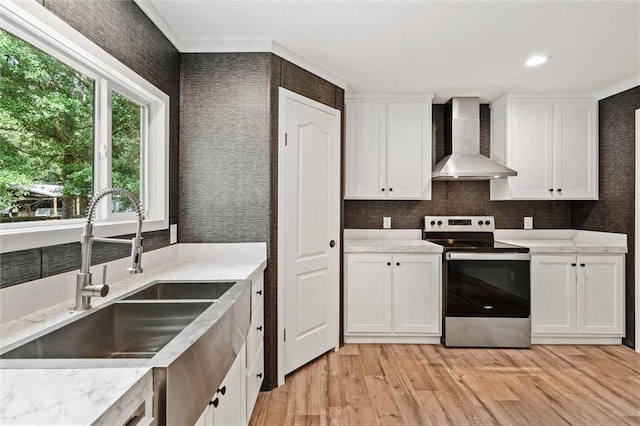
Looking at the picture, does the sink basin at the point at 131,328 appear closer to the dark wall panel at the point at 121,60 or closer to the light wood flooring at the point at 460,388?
the dark wall panel at the point at 121,60

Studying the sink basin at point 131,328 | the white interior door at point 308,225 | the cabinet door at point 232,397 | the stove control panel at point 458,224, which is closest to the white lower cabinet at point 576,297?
the stove control panel at point 458,224

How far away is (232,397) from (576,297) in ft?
10.6

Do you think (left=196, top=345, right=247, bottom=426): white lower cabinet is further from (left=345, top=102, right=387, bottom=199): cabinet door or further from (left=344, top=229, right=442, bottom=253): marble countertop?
(left=345, top=102, right=387, bottom=199): cabinet door

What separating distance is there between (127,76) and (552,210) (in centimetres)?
408

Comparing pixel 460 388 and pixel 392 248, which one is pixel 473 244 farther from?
pixel 460 388

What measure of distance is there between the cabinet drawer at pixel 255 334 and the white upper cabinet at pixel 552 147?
2706mm

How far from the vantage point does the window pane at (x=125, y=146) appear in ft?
6.56

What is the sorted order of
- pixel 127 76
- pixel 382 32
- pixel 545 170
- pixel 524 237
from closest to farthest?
pixel 127 76
pixel 382 32
pixel 545 170
pixel 524 237

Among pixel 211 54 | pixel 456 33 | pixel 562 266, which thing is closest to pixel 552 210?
pixel 562 266

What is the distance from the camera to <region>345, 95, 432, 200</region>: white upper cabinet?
3.66m

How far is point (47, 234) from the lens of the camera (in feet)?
4.40

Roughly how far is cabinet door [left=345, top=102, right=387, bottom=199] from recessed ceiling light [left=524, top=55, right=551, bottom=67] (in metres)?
1.26

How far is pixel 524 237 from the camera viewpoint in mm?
3963

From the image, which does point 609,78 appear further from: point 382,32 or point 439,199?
point 382,32
